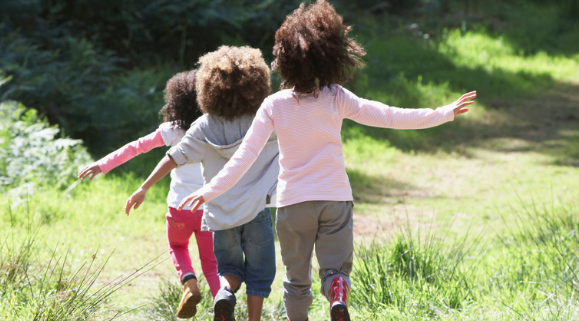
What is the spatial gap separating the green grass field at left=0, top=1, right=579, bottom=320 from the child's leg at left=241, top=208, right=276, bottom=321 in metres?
0.39

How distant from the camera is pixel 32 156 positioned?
6883mm

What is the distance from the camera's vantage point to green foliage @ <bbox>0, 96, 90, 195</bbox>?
6.63 metres

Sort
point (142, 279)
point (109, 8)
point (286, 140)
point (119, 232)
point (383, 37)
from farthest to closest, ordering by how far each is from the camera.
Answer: point (383, 37) → point (109, 8) → point (119, 232) → point (142, 279) → point (286, 140)

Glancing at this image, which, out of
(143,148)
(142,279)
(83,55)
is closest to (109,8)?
(83,55)

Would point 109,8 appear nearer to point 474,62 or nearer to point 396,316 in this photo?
point 474,62

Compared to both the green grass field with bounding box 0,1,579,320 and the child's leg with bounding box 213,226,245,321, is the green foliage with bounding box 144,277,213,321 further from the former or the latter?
the child's leg with bounding box 213,226,245,321

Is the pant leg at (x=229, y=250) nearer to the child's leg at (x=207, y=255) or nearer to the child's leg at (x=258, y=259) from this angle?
the child's leg at (x=258, y=259)

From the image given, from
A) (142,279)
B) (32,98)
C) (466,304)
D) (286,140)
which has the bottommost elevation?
(142,279)

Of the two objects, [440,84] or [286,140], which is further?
[440,84]

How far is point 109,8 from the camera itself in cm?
1066

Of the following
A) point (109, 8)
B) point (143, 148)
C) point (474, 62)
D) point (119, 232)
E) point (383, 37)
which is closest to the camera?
point (143, 148)

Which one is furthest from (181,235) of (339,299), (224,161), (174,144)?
(339,299)

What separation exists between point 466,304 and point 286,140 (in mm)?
1499

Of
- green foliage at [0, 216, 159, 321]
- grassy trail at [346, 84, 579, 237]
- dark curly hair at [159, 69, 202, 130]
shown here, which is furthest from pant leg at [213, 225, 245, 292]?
grassy trail at [346, 84, 579, 237]
